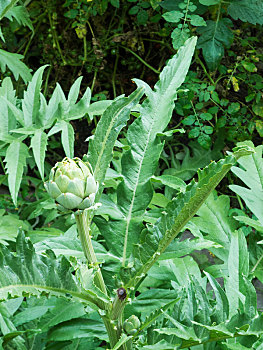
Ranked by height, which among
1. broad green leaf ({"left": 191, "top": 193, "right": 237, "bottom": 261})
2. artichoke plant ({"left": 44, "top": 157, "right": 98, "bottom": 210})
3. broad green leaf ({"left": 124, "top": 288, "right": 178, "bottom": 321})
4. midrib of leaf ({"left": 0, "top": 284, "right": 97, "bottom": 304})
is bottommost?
broad green leaf ({"left": 124, "top": 288, "right": 178, "bottom": 321})

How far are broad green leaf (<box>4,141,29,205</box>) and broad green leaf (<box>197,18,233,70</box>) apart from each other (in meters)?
0.92

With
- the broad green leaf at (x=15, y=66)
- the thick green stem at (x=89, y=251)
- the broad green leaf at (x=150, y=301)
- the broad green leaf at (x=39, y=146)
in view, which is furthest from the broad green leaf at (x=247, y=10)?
the thick green stem at (x=89, y=251)

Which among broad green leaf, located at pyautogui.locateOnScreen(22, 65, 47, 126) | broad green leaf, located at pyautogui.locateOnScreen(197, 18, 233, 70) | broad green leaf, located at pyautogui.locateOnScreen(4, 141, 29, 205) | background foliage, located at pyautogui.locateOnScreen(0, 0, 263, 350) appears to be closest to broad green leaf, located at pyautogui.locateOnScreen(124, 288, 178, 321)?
background foliage, located at pyautogui.locateOnScreen(0, 0, 263, 350)

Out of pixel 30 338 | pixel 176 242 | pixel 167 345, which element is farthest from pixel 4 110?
pixel 167 345

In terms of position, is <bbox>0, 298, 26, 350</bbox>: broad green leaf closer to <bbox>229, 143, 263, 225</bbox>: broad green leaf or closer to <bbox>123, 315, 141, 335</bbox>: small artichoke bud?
<bbox>123, 315, 141, 335</bbox>: small artichoke bud

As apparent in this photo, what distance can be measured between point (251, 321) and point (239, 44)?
156 cm

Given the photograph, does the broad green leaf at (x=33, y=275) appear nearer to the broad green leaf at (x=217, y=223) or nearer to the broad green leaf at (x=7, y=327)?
the broad green leaf at (x=7, y=327)

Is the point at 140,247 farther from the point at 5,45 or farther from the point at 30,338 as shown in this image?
the point at 5,45

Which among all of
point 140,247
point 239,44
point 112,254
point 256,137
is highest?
point 239,44

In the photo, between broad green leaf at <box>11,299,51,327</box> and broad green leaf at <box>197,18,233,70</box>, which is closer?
broad green leaf at <box>11,299,51,327</box>

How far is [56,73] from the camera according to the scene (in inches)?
92.6

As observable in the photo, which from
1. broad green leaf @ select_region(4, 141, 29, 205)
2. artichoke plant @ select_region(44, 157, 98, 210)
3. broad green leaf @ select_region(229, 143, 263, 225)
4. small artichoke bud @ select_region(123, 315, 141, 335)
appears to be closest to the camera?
artichoke plant @ select_region(44, 157, 98, 210)

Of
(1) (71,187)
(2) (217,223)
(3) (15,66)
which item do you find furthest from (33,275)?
(3) (15,66)

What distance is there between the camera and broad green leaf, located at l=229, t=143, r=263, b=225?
1035 mm
